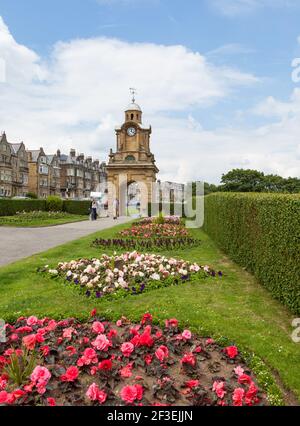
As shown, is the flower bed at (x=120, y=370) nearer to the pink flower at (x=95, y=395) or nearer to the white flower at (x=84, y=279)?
the pink flower at (x=95, y=395)

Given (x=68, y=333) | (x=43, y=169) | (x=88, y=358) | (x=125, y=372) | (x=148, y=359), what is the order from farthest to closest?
(x=43, y=169)
(x=68, y=333)
(x=148, y=359)
(x=88, y=358)
(x=125, y=372)

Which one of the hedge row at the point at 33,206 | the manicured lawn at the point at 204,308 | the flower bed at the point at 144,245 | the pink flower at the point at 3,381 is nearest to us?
the pink flower at the point at 3,381

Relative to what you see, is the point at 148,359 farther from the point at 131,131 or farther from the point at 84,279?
the point at 131,131

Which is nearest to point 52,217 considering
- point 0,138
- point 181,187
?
point 181,187

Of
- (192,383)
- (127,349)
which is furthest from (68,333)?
(192,383)

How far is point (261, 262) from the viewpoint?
8.67 metres

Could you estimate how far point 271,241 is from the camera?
7934mm

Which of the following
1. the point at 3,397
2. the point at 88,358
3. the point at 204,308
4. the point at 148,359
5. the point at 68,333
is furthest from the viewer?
the point at 204,308

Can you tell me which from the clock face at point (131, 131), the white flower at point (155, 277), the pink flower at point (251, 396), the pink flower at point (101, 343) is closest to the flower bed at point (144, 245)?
the white flower at point (155, 277)

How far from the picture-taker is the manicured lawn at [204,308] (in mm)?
5098

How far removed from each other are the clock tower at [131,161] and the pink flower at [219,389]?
40552 millimetres

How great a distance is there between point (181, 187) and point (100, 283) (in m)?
43.8

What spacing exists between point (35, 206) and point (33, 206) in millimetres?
329
